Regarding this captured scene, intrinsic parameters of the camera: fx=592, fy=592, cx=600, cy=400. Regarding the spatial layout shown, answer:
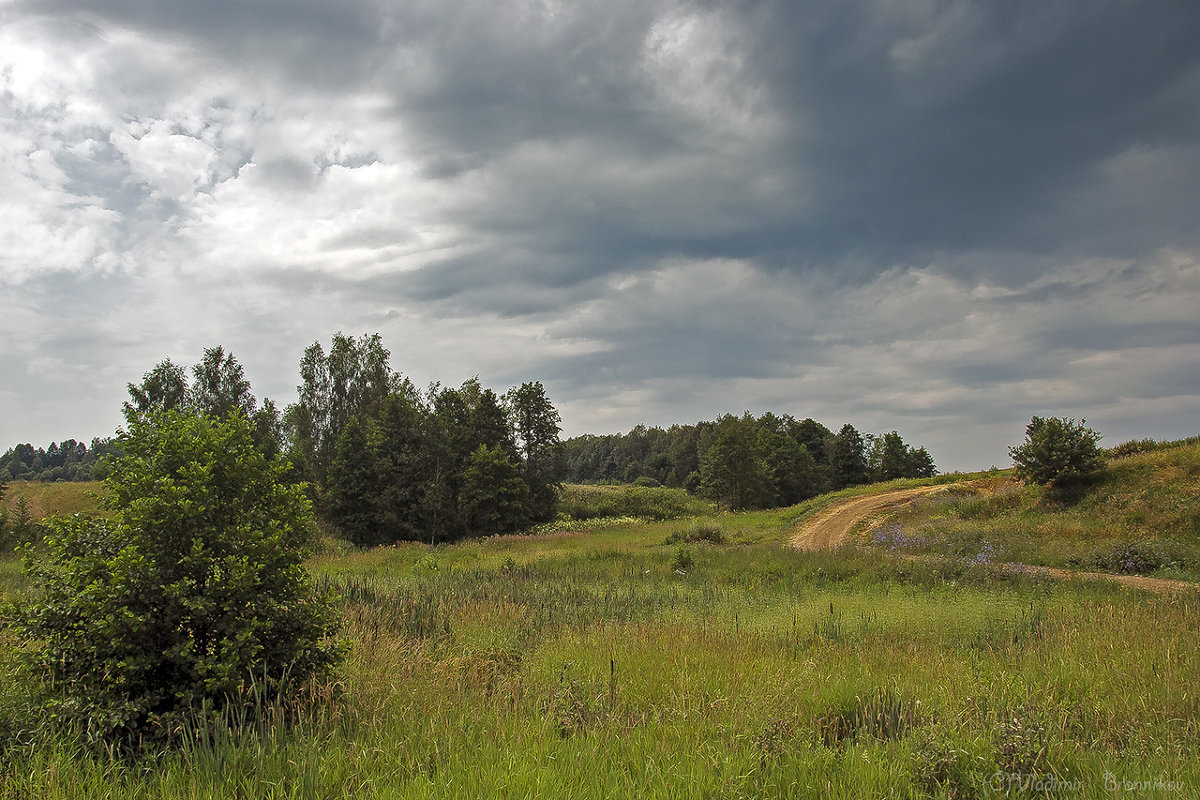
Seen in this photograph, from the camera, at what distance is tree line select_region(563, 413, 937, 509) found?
53.2 m

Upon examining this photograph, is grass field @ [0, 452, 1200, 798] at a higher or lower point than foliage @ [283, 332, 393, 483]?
lower

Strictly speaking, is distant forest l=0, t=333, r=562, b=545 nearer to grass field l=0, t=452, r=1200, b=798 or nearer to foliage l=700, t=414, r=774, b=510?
foliage l=700, t=414, r=774, b=510

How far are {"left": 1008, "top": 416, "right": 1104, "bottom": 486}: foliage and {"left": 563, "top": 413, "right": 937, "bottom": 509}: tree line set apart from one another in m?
28.9

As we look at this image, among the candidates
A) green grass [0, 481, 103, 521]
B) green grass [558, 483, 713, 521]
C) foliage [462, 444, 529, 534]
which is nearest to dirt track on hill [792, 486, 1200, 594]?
foliage [462, 444, 529, 534]

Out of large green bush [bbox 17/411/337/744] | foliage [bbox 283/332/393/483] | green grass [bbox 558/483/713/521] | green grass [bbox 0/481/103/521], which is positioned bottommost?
green grass [bbox 558/483/713/521]

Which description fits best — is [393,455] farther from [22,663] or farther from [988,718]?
[988,718]

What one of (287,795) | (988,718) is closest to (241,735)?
(287,795)

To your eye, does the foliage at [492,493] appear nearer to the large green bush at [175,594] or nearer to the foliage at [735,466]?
the foliage at [735,466]

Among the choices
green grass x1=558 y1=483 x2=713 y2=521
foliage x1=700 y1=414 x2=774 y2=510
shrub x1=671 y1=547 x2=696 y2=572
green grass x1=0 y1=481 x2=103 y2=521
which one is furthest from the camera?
green grass x1=558 y1=483 x2=713 y2=521

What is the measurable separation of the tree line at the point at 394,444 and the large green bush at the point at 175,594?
118 feet

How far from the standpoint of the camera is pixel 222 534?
511cm

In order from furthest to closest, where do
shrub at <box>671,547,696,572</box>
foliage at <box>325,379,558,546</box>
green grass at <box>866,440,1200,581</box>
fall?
foliage at <box>325,379,558,546</box>
shrub at <box>671,547,696,572</box>
green grass at <box>866,440,1200,581</box>

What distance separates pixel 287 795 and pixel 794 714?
382 centimetres

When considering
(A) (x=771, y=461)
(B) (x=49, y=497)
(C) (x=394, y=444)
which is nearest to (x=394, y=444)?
(C) (x=394, y=444)
